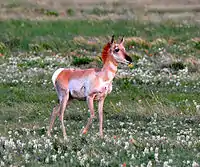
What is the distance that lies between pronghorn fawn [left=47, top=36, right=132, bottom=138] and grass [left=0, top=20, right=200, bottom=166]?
665mm

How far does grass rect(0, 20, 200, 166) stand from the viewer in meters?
12.2

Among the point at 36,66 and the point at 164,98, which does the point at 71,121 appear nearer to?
the point at 164,98

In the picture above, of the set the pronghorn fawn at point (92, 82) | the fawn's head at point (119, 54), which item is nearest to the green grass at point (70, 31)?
the pronghorn fawn at point (92, 82)

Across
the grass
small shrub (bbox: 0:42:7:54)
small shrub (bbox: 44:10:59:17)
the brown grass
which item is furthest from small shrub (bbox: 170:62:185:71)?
small shrub (bbox: 44:10:59:17)

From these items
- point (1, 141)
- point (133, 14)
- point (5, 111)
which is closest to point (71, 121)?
point (5, 111)

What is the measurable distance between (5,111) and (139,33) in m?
18.7

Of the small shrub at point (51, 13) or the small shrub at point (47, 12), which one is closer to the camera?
the small shrub at point (51, 13)

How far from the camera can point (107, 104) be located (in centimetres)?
1831

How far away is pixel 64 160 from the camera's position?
Answer: 1184 centimetres

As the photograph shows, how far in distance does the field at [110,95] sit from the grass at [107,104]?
0.03 meters

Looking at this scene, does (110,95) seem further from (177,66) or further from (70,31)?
(70,31)

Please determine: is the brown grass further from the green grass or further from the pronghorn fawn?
the pronghorn fawn

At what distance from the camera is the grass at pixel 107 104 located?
1225 cm

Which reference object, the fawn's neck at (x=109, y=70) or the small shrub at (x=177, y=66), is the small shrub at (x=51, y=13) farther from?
the fawn's neck at (x=109, y=70)
